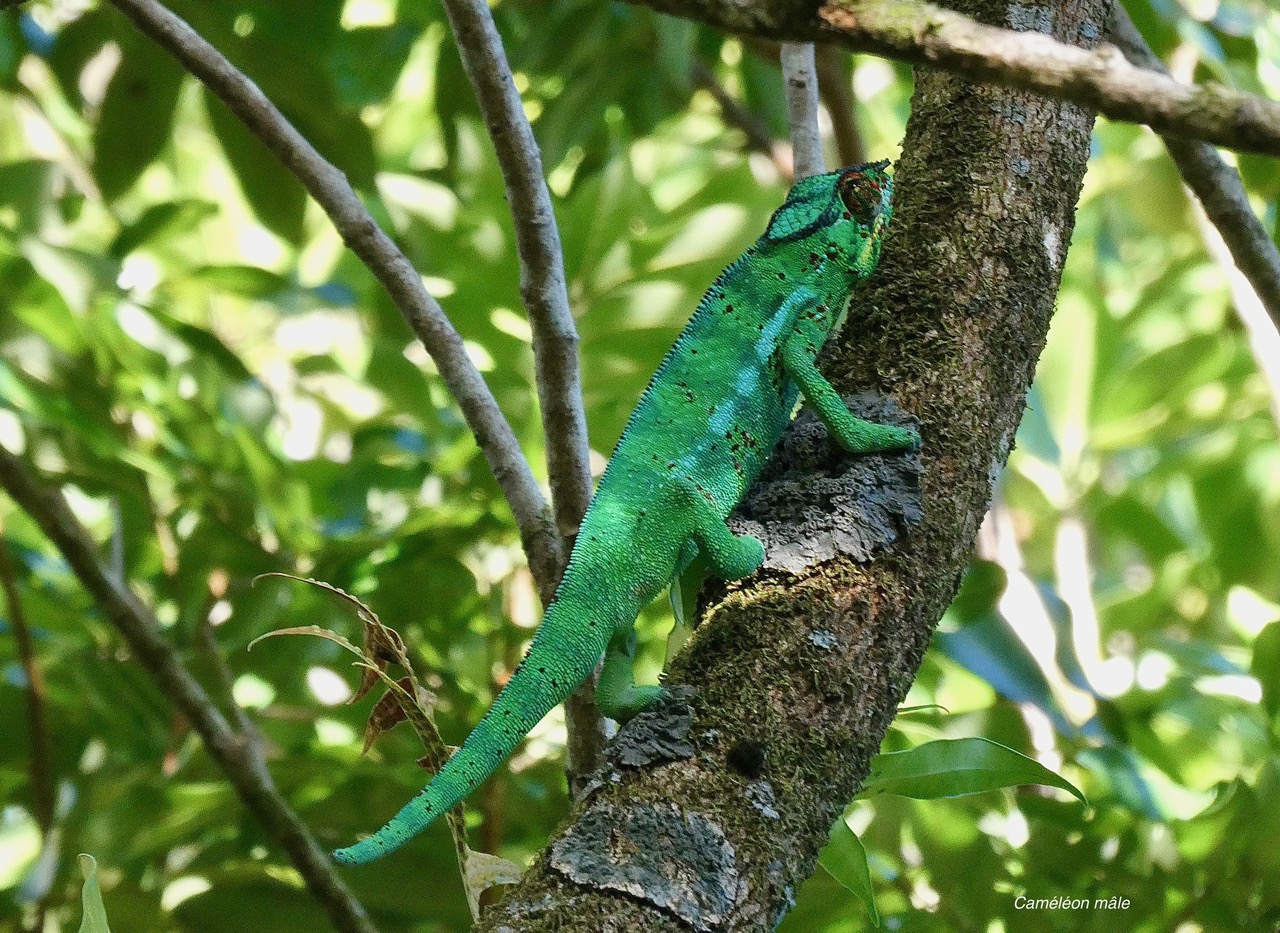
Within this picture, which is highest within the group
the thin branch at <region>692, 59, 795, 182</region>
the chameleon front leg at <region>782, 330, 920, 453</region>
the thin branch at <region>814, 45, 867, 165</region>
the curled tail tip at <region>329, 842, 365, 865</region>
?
the thin branch at <region>692, 59, 795, 182</region>

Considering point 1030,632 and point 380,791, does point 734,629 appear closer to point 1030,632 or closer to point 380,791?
point 380,791

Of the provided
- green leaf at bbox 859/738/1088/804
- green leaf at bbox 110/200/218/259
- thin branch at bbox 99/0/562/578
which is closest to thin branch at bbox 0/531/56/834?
green leaf at bbox 110/200/218/259

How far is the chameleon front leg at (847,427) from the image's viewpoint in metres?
1.51

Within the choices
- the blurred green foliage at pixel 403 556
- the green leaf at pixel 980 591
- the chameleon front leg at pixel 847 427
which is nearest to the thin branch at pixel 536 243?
the chameleon front leg at pixel 847 427

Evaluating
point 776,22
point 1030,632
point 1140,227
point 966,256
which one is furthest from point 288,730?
point 1140,227

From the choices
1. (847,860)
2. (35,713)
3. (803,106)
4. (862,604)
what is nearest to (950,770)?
(847,860)

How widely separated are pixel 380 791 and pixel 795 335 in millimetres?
1163

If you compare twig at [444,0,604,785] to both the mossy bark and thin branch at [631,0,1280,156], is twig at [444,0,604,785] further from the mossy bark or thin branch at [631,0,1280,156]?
thin branch at [631,0,1280,156]

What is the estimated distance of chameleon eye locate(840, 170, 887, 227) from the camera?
223 cm

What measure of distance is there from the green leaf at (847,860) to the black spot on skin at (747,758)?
1.18 feet

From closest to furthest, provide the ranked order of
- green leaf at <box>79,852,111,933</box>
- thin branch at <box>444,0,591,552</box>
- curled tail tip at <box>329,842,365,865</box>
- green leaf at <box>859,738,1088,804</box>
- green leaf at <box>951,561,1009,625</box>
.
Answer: green leaf at <box>79,852,111,933</box> < curled tail tip at <box>329,842,365,865</box> < green leaf at <box>859,738,1088,804</box> < thin branch at <box>444,0,591,552</box> < green leaf at <box>951,561,1009,625</box>

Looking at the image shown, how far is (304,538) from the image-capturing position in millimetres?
2598

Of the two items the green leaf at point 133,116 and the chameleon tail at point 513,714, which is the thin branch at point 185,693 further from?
the green leaf at point 133,116

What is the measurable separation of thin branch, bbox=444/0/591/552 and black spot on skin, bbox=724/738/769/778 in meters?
0.68
